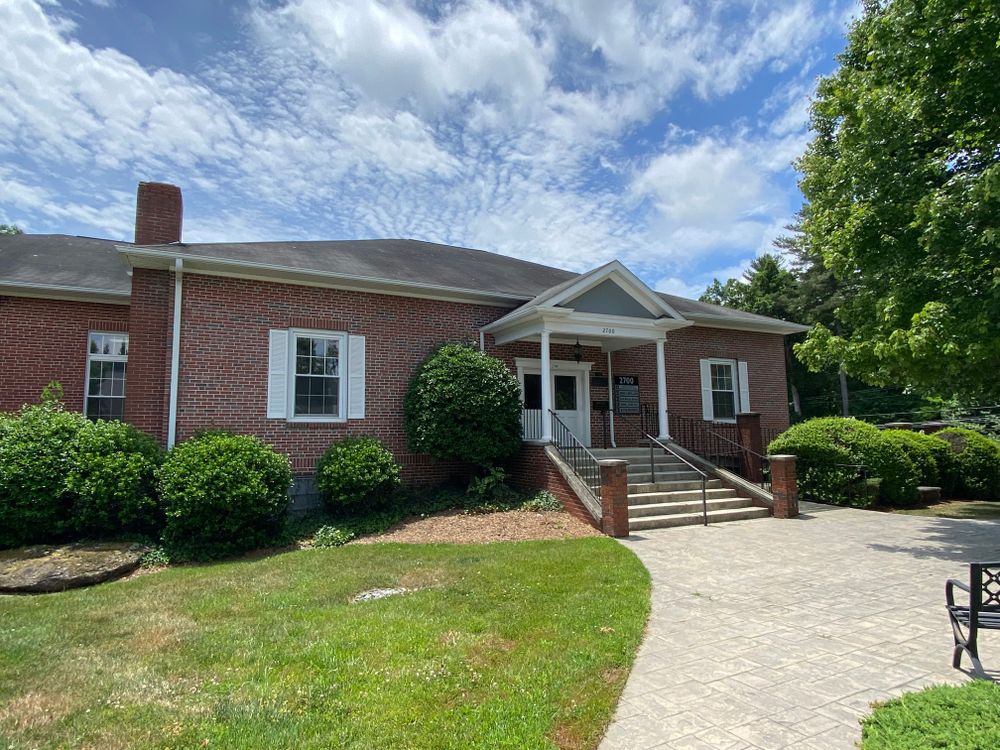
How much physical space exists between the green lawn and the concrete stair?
10.7 ft

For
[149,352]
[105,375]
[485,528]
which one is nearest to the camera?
[485,528]

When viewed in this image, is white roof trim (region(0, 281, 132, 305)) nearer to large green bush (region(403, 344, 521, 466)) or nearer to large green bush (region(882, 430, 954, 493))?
large green bush (region(403, 344, 521, 466))

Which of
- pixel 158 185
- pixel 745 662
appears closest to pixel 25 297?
pixel 158 185

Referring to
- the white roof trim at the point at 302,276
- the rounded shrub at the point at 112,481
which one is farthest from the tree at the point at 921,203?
the rounded shrub at the point at 112,481

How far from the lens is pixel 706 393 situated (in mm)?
16219

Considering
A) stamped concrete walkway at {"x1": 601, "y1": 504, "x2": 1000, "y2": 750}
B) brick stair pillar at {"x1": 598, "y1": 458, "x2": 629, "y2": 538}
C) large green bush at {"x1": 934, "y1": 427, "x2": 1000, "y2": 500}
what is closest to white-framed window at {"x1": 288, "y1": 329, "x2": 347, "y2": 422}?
brick stair pillar at {"x1": 598, "y1": 458, "x2": 629, "y2": 538}

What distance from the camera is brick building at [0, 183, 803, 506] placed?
1076 centimetres

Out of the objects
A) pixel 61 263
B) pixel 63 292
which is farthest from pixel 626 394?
pixel 61 263

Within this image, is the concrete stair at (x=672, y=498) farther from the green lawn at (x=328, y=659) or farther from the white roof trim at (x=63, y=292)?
the white roof trim at (x=63, y=292)

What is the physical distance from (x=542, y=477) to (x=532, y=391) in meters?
2.83

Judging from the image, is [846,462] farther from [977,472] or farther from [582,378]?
[582,378]

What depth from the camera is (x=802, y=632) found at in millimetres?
4926

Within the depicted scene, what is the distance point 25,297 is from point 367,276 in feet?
22.7

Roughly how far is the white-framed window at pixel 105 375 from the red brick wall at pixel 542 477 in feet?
27.3
